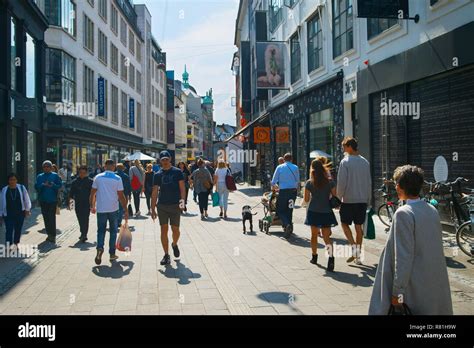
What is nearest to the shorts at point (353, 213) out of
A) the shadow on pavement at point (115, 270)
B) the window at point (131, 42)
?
the shadow on pavement at point (115, 270)

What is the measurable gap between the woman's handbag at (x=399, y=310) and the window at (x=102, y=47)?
33635 millimetres

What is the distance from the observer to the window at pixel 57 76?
982 inches

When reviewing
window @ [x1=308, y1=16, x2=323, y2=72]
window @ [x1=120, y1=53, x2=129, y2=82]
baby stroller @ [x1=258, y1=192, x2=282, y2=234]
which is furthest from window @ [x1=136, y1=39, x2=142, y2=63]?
baby stroller @ [x1=258, y1=192, x2=282, y2=234]

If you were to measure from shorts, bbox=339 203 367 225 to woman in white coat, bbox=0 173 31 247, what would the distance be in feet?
19.8

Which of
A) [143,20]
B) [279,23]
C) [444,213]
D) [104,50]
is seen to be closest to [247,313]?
[444,213]

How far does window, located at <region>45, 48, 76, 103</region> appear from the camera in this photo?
2494 centimetres

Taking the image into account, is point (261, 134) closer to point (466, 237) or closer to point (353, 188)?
point (466, 237)

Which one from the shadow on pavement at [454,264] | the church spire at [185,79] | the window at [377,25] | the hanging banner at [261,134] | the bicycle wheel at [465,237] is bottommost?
the shadow on pavement at [454,264]

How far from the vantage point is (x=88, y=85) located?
31.0m

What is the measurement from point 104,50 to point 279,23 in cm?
1559

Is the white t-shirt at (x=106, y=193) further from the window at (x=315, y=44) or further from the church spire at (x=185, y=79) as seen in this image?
the church spire at (x=185, y=79)

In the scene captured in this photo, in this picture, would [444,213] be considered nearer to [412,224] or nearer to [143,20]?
[412,224]

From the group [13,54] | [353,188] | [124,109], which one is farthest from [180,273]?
[124,109]

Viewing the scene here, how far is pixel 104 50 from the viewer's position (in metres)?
36.2
